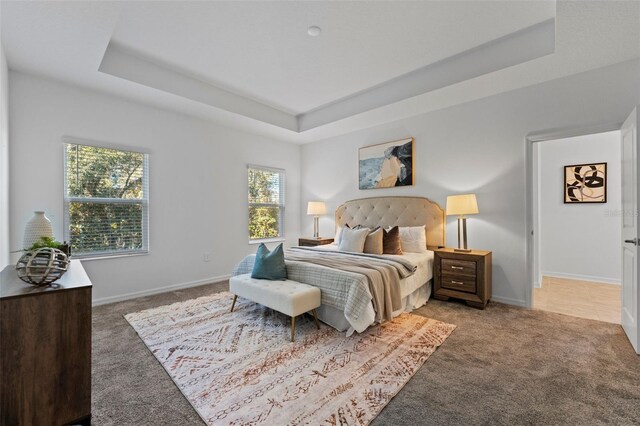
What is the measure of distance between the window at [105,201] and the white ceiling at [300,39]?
84 centimetres

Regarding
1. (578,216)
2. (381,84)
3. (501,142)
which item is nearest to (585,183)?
(578,216)

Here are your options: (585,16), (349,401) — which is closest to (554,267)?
(585,16)

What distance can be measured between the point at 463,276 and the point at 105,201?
456 centimetres

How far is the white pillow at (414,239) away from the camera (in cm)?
397

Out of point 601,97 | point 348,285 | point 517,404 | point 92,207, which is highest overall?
point 601,97

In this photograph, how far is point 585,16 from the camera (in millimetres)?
2162

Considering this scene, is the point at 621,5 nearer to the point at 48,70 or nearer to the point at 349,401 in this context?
the point at 349,401

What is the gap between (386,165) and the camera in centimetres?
471

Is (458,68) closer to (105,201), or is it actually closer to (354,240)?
(354,240)

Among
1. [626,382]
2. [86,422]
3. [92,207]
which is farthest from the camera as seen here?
[92,207]

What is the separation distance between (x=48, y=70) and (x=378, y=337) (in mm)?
4311

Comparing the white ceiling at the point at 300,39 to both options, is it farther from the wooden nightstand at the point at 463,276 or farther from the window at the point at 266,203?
the wooden nightstand at the point at 463,276

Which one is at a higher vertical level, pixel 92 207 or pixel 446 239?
pixel 92 207

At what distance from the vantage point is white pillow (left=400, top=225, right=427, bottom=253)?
3.97 meters
